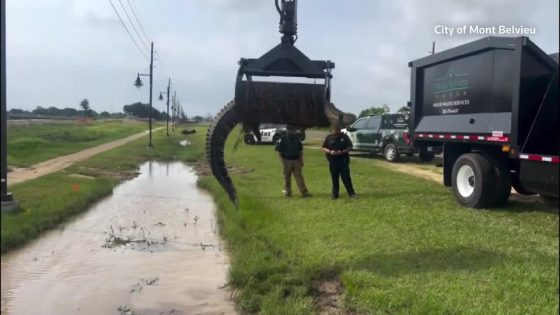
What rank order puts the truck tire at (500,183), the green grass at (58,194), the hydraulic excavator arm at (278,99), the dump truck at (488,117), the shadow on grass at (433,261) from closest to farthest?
the green grass at (58,194), the hydraulic excavator arm at (278,99), the shadow on grass at (433,261), the dump truck at (488,117), the truck tire at (500,183)

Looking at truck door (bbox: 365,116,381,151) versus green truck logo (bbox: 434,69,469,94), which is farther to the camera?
truck door (bbox: 365,116,381,151)

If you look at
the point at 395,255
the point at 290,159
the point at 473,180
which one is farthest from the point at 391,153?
the point at 395,255

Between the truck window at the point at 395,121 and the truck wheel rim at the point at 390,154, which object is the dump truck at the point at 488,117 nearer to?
the truck wheel rim at the point at 390,154

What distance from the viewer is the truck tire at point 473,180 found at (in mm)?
9047

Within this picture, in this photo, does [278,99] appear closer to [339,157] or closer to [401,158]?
[339,157]

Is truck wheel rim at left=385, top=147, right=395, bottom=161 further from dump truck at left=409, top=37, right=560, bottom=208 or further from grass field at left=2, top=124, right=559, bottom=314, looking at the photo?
grass field at left=2, top=124, right=559, bottom=314

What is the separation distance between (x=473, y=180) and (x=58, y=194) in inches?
244

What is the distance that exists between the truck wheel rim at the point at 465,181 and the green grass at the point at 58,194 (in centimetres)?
592

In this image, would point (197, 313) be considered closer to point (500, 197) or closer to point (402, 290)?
point (402, 290)

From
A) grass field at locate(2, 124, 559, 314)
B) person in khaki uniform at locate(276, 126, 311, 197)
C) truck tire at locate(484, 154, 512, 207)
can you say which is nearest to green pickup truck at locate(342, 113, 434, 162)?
person in khaki uniform at locate(276, 126, 311, 197)

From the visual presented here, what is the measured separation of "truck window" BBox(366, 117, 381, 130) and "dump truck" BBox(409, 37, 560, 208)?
9.33m

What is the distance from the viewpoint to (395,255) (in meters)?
6.48

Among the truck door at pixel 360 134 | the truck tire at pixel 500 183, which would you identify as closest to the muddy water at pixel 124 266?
the truck tire at pixel 500 183

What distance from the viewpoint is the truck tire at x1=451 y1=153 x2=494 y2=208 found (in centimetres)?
905
